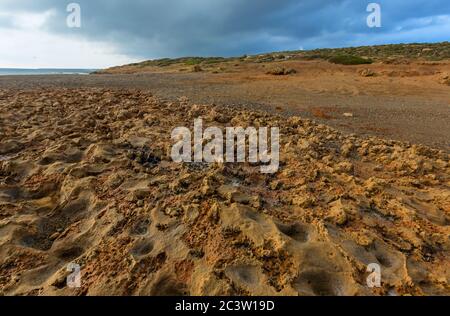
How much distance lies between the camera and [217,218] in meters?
3.71

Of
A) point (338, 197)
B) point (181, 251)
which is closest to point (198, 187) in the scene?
point (181, 251)

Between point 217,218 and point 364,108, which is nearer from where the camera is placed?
point 217,218

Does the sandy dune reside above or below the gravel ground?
below

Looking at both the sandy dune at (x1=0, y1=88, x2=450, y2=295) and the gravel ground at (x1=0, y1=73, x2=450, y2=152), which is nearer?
the sandy dune at (x1=0, y1=88, x2=450, y2=295)

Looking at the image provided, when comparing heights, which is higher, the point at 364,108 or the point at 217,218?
the point at 364,108

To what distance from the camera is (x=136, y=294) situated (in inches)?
116

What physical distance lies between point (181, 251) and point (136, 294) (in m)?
0.54

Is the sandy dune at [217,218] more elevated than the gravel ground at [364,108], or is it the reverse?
the gravel ground at [364,108]

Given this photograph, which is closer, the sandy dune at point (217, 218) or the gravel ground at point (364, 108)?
the sandy dune at point (217, 218)

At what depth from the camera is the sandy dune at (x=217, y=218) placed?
3096mm

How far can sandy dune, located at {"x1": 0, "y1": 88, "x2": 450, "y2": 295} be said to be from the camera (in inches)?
122

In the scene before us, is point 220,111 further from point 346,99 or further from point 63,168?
point 346,99
